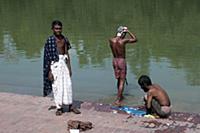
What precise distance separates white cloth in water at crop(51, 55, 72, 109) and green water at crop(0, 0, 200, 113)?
2.19m

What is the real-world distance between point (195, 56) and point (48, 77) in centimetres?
673

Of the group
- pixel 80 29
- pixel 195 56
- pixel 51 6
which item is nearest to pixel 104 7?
pixel 51 6

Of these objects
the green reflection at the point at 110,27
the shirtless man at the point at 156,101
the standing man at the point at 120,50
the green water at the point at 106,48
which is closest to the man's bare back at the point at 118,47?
the standing man at the point at 120,50

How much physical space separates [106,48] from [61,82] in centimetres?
744

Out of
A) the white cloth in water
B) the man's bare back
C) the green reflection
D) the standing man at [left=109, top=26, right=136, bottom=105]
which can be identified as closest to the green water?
the green reflection

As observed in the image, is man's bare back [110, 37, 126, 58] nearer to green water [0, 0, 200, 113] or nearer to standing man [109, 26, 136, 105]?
standing man [109, 26, 136, 105]

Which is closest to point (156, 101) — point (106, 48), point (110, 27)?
point (106, 48)

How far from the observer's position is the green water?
10.5 m

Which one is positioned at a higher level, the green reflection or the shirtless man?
the green reflection

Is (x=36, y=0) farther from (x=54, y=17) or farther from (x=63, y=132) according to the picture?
A: (x=63, y=132)

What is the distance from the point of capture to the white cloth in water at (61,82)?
292 inches

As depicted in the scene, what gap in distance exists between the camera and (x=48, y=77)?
300 inches

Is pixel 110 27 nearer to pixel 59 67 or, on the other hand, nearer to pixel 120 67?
pixel 120 67

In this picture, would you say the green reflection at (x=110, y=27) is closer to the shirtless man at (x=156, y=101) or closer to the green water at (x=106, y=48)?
the green water at (x=106, y=48)
